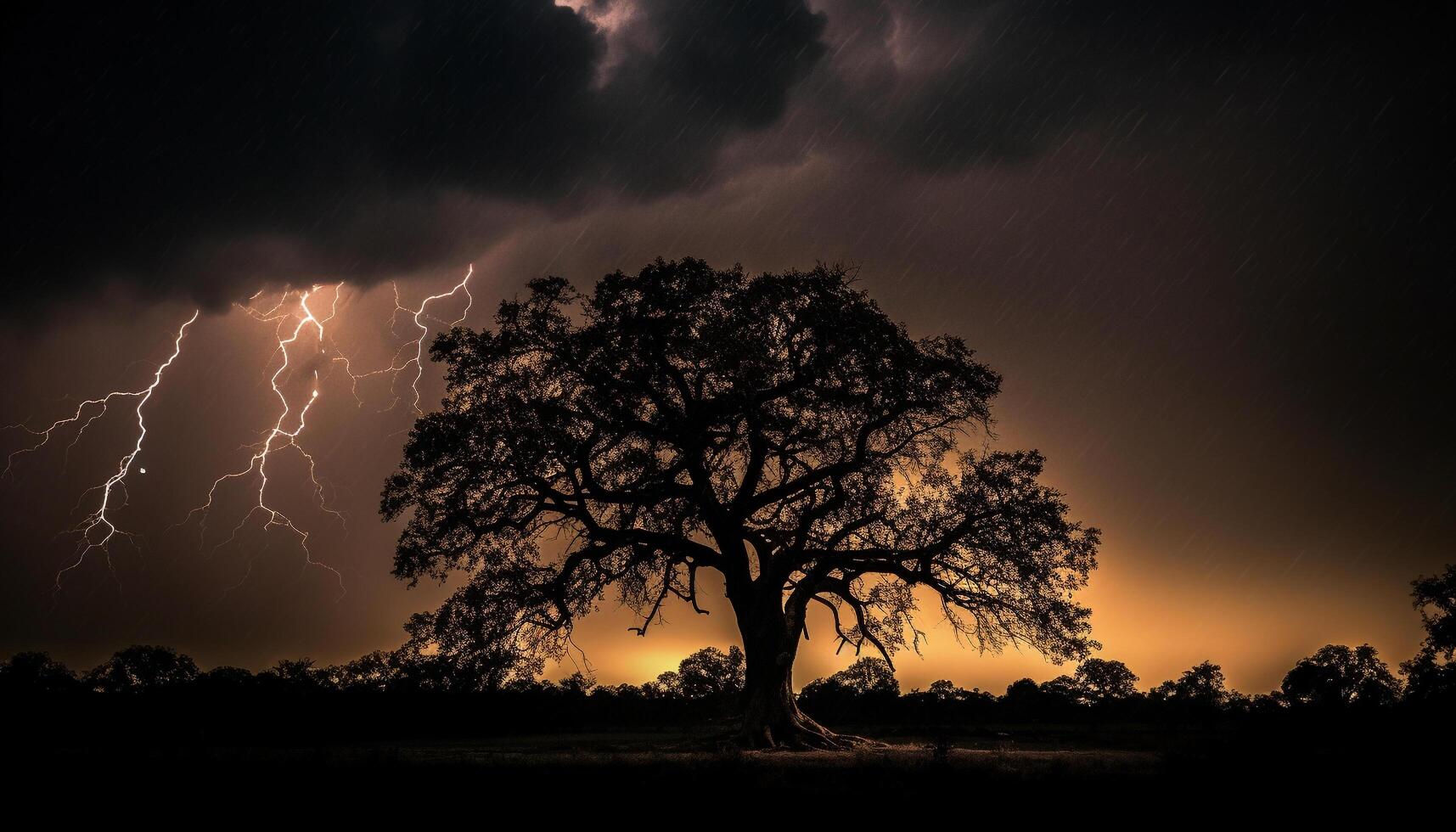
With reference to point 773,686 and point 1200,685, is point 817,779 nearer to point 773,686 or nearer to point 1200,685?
point 773,686

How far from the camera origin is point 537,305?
75.6ft

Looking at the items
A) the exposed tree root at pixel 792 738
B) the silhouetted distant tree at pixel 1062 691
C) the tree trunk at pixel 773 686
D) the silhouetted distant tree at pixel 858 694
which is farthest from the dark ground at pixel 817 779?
the silhouetted distant tree at pixel 1062 691

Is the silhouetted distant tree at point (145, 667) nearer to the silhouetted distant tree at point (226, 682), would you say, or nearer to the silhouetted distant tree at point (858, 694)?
the silhouetted distant tree at point (226, 682)

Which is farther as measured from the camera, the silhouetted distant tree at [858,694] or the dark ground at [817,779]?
the silhouetted distant tree at [858,694]

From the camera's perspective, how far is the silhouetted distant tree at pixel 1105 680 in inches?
2616

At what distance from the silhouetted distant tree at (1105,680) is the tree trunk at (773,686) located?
5020 cm

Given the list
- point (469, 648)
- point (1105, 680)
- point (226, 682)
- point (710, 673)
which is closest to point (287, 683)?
point (226, 682)

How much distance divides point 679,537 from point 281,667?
45.7m

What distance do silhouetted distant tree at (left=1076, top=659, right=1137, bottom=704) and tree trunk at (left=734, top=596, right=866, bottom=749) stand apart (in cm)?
5020

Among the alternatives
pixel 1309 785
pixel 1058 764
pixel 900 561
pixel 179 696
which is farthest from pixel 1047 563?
pixel 179 696

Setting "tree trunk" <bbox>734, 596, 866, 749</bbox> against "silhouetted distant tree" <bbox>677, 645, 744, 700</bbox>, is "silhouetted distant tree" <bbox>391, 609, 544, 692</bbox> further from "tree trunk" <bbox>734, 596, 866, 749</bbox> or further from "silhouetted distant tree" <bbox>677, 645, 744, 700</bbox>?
"silhouetted distant tree" <bbox>677, 645, 744, 700</bbox>

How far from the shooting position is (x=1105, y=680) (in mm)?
70625

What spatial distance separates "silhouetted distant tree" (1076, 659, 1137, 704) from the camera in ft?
218

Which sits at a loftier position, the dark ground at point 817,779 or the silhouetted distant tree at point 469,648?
the silhouetted distant tree at point 469,648
